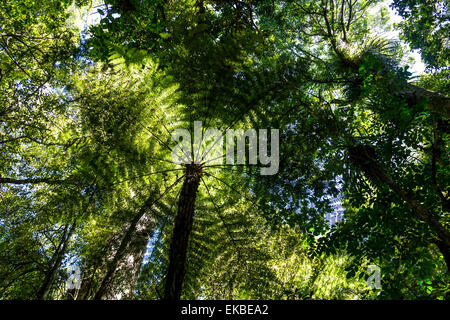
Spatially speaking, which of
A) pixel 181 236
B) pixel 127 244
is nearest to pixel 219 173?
pixel 181 236

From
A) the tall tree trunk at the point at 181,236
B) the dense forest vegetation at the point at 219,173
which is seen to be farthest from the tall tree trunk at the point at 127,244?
the tall tree trunk at the point at 181,236

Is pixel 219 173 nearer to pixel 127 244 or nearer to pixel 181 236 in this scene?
pixel 181 236

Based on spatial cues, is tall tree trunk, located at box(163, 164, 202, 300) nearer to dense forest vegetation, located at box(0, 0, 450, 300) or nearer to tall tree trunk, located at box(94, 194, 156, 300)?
dense forest vegetation, located at box(0, 0, 450, 300)

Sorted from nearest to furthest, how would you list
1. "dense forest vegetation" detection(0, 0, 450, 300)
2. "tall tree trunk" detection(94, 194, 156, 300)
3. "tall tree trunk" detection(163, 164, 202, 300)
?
"tall tree trunk" detection(163, 164, 202, 300) < "dense forest vegetation" detection(0, 0, 450, 300) < "tall tree trunk" detection(94, 194, 156, 300)

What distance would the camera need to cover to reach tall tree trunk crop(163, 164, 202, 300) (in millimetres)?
1521

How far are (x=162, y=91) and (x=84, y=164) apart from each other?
1192mm

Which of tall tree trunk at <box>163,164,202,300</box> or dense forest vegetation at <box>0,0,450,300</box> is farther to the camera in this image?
dense forest vegetation at <box>0,0,450,300</box>

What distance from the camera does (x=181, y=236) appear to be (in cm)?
175

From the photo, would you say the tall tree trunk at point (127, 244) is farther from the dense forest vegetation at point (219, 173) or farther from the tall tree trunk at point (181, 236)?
the tall tree trunk at point (181, 236)

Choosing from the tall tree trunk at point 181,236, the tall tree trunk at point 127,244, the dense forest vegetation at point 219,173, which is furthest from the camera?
the tall tree trunk at point 127,244

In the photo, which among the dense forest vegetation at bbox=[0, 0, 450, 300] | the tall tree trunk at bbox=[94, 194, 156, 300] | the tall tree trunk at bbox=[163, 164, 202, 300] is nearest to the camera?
the tall tree trunk at bbox=[163, 164, 202, 300]

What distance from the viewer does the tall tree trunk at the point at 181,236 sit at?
1521 millimetres

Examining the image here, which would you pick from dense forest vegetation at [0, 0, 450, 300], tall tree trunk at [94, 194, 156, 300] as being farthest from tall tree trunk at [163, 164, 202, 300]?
tall tree trunk at [94, 194, 156, 300]
